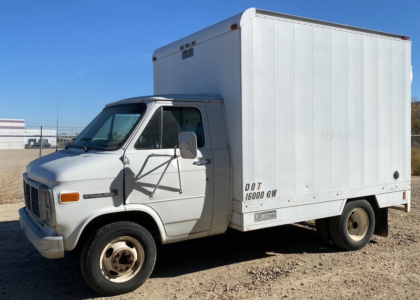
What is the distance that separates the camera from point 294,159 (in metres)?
5.48

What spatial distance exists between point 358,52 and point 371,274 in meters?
3.16

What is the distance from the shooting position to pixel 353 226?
6387 mm

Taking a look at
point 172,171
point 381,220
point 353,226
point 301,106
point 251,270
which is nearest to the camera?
point 172,171

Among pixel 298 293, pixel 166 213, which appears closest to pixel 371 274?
pixel 298 293

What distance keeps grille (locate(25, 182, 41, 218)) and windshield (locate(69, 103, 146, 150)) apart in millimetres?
743

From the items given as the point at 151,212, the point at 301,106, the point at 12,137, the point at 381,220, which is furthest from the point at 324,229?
the point at 12,137

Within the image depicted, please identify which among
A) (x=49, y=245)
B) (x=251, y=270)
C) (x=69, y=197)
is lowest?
(x=251, y=270)

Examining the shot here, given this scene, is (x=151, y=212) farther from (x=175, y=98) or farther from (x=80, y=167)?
(x=175, y=98)

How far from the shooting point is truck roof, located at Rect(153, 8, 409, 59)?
16.5 feet

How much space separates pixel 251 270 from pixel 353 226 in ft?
6.62

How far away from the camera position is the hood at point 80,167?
423 cm

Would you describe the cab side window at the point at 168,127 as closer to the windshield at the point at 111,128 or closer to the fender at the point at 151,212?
the windshield at the point at 111,128

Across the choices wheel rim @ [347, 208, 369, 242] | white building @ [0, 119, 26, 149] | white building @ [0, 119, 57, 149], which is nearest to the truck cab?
wheel rim @ [347, 208, 369, 242]

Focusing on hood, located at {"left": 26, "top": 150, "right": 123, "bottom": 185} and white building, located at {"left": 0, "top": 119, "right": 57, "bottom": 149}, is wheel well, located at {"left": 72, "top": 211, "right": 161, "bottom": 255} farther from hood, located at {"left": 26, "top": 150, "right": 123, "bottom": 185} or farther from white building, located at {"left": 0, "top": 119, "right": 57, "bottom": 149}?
white building, located at {"left": 0, "top": 119, "right": 57, "bottom": 149}
